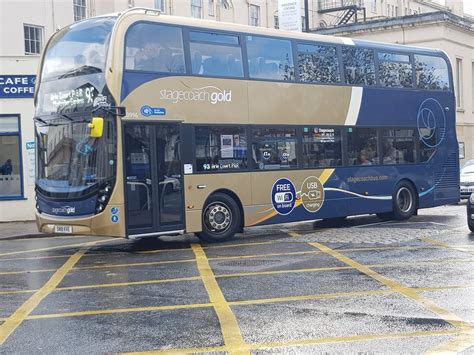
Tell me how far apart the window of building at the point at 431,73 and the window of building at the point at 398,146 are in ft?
4.70

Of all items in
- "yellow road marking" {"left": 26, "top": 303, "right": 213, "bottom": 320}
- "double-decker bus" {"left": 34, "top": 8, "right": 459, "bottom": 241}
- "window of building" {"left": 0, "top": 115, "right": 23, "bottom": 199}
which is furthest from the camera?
"window of building" {"left": 0, "top": 115, "right": 23, "bottom": 199}

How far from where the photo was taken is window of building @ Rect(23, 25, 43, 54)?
80.6 feet

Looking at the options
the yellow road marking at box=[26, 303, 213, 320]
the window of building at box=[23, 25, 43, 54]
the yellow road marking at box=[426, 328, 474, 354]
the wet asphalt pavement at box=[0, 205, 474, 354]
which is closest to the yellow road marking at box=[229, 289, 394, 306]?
the wet asphalt pavement at box=[0, 205, 474, 354]

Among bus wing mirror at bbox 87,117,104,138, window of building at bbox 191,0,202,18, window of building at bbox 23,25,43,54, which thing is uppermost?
window of building at bbox 191,0,202,18

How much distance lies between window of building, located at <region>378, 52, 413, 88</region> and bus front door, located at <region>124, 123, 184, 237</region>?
21.0ft

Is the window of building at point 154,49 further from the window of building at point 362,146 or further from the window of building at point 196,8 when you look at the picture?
the window of building at point 196,8

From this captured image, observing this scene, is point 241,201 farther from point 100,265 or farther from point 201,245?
point 100,265

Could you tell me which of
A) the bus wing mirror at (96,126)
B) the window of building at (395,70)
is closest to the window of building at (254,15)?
the window of building at (395,70)

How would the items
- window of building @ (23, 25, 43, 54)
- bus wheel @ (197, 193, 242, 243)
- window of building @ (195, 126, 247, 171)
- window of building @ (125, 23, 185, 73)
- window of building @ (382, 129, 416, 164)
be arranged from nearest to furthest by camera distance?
window of building @ (125, 23, 185, 73) → window of building @ (195, 126, 247, 171) → bus wheel @ (197, 193, 242, 243) → window of building @ (382, 129, 416, 164) → window of building @ (23, 25, 43, 54)

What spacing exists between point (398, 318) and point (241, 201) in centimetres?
736

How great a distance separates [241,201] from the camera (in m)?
14.1

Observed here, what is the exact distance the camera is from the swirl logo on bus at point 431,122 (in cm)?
1791

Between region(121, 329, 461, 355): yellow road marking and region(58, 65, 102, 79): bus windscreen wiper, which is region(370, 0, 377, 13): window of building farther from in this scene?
region(121, 329, 461, 355): yellow road marking

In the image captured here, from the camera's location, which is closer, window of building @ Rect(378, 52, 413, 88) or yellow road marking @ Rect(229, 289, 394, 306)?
yellow road marking @ Rect(229, 289, 394, 306)
